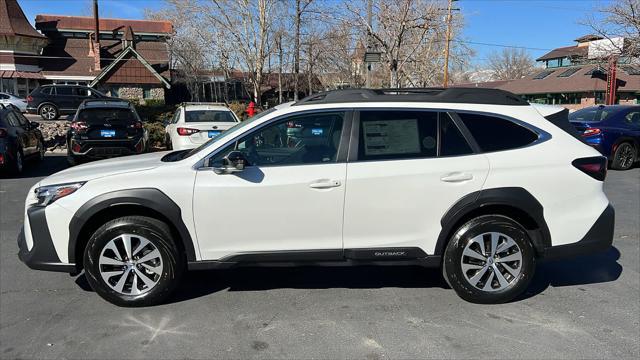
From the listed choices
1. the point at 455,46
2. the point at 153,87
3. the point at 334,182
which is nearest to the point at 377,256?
the point at 334,182

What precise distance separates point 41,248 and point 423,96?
3.45m

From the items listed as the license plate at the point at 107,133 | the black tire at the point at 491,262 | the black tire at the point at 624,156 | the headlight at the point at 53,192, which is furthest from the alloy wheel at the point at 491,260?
the black tire at the point at 624,156

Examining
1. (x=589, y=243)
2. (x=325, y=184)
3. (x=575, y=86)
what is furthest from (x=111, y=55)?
(x=575, y=86)

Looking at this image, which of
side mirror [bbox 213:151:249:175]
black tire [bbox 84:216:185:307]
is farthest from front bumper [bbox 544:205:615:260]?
black tire [bbox 84:216:185:307]

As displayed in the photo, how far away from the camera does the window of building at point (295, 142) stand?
3.99 meters

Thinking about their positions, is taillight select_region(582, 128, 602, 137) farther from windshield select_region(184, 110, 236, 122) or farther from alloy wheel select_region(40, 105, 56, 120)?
alloy wheel select_region(40, 105, 56, 120)

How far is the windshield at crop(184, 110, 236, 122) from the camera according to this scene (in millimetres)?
11398

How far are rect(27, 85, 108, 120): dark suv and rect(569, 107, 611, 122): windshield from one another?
21228mm

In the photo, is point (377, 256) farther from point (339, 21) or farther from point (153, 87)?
point (153, 87)

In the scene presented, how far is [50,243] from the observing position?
3875 mm

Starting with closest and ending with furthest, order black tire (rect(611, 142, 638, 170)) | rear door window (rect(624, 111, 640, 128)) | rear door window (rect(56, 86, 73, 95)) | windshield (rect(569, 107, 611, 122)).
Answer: black tire (rect(611, 142, 638, 170)) → rear door window (rect(624, 111, 640, 128)) → windshield (rect(569, 107, 611, 122)) → rear door window (rect(56, 86, 73, 95))

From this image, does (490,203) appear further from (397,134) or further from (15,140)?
(15,140)

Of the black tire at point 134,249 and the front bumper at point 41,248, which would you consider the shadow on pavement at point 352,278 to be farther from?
the front bumper at point 41,248

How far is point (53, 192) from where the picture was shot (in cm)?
392
